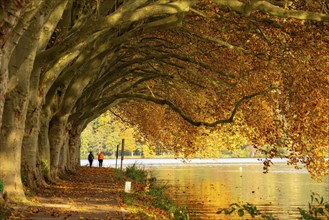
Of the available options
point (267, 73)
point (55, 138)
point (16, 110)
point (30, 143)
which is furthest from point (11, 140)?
point (55, 138)

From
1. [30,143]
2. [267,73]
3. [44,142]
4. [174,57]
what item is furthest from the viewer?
[44,142]

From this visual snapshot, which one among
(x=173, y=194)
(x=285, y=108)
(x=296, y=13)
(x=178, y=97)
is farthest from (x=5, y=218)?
(x=178, y=97)

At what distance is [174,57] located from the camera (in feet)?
80.3

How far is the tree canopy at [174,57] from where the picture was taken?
51.9ft

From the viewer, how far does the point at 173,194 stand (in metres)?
34.9

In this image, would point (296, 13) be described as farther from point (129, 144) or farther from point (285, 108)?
point (129, 144)

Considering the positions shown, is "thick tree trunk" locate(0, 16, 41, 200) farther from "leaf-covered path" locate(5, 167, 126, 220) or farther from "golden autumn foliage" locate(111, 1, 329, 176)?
"golden autumn foliage" locate(111, 1, 329, 176)

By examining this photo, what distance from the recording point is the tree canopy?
51.9ft

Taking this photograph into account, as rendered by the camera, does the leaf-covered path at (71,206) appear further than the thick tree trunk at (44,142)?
No

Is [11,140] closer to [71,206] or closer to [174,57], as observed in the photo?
[71,206]

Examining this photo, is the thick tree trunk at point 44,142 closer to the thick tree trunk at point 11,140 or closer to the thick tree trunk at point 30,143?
the thick tree trunk at point 30,143

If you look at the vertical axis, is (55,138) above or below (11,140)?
above

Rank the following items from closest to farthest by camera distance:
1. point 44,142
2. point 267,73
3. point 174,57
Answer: point 267,73 → point 174,57 → point 44,142


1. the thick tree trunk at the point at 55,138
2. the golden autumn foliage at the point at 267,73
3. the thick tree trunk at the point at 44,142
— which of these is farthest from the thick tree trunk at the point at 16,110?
the thick tree trunk at the point at 55,138
